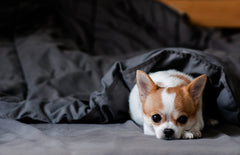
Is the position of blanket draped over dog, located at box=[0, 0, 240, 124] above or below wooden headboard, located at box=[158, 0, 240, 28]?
below

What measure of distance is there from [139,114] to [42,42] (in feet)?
3.44

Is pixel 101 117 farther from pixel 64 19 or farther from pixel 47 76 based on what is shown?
pixel 64 19

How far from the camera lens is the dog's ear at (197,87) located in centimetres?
119

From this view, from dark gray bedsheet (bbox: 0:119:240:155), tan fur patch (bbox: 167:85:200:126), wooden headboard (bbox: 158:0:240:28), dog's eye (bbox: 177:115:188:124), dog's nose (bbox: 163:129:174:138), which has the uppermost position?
wooden headboard (bbox: 158:0:240:28)

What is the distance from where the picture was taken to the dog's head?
3.79 ft

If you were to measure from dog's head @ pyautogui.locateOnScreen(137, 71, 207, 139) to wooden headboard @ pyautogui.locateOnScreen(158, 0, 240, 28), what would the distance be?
1.62m

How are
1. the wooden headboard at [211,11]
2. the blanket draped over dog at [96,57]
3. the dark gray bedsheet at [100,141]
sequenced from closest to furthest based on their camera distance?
the dark gray bedsheet at [100,141], the blanket draped over dog at [96,57], the wooden headboard at [211,11]

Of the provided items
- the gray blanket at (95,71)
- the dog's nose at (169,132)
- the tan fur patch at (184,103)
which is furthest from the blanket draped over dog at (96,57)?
the dog's nose at (169,132)

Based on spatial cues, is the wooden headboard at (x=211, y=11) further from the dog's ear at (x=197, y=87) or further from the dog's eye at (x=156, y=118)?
the dog's eye at (x=156, y=118)

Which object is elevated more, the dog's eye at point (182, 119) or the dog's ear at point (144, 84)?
the dog's ear at point (144, 84)

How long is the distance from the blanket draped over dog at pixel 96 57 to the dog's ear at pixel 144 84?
0.19 metres

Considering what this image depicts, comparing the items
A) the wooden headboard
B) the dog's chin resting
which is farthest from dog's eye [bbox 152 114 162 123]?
the wooden headboard

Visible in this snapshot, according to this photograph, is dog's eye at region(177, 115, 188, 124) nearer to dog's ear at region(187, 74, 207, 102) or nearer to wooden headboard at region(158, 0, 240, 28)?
dog's ear at region(187, 74, 207, 102)

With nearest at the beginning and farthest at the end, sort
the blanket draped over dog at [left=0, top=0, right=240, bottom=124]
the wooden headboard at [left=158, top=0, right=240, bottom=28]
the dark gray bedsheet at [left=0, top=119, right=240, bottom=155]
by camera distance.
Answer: the dark gray bedsheet at [left=0, top=119, right=240, bottom=155] < the blanket draped over dog at [left=0, top=0, right=240, bottom=124] < the wooden headboard at [left=158, top=0, right=240, bottom=28]
